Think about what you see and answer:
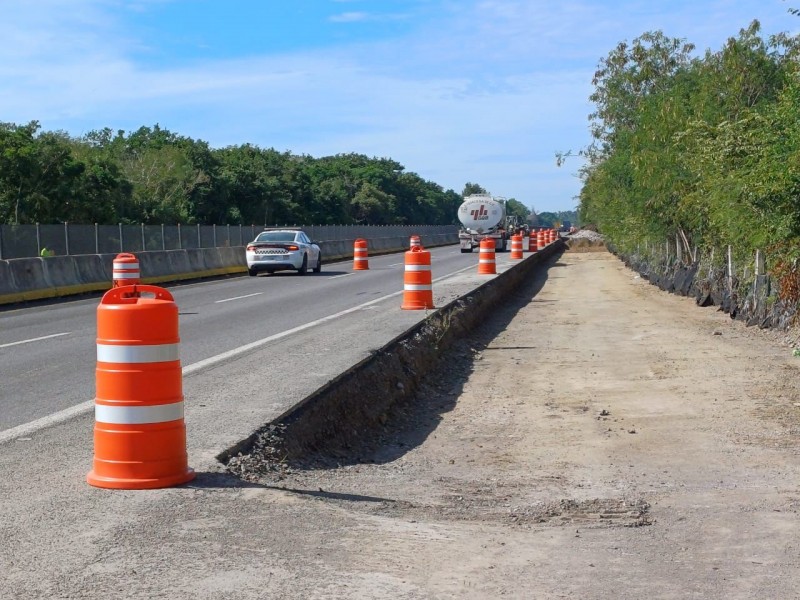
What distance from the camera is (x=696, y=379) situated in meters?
12.4

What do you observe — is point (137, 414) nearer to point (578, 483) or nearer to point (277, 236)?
point (578, 483)

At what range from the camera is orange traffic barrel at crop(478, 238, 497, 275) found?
2884cm

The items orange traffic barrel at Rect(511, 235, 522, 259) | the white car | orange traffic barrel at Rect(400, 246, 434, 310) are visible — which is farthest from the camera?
orange traffic barrel at Rect(511, 235, 522, 259)

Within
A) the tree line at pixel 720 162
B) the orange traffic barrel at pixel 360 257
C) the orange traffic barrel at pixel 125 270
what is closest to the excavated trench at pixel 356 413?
the tree line at pixel 720 162

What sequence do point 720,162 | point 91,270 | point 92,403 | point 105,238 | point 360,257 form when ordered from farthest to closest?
point 360,257 < point 105,238 < point 91,270 < point 720,162 < point 92,403

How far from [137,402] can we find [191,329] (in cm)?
967

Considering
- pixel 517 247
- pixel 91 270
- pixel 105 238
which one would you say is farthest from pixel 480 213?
pixel 91 270

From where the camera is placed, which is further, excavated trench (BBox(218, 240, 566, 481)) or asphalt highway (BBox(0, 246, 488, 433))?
asphalt highway (BBox(0, 246, 488, 433))

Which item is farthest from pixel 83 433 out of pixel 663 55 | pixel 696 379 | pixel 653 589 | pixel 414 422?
pixel 663 55

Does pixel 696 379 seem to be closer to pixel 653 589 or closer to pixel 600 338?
pixel 600 338

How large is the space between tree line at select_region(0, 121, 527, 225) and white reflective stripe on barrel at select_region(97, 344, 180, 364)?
150 feet

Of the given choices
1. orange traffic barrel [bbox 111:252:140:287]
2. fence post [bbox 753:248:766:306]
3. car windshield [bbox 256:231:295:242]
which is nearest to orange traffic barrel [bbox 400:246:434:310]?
fence post [bbox 753:248:766:306]

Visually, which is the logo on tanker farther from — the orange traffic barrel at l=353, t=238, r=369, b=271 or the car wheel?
the car wheel

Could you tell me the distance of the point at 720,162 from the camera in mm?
15461
